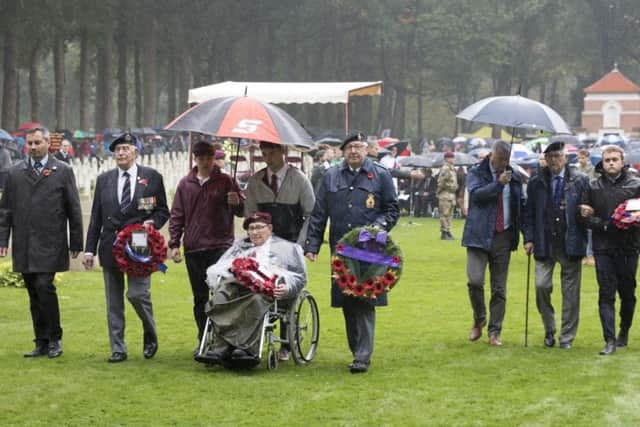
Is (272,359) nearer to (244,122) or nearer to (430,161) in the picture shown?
(244,122)

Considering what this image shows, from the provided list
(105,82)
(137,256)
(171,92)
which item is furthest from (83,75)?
(137,256)

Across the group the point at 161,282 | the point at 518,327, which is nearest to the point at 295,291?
the point at 518,327

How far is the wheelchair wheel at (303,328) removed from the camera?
1008cm

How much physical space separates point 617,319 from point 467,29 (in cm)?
6610

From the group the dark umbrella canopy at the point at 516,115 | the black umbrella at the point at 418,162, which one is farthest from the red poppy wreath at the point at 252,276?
the black umbrella at the point at 418,162

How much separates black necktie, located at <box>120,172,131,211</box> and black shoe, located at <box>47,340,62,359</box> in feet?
4.04

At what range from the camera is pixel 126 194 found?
10.5m

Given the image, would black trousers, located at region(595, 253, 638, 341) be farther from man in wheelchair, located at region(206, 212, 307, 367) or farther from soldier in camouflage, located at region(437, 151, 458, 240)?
soldier in camouflage, located at region(437, 151, 458, 240)

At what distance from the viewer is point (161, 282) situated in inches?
647

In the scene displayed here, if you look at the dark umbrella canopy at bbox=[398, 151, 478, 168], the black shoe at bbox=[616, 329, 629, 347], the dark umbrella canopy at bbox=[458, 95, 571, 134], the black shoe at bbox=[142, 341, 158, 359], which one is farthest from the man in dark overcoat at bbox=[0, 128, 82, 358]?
the dark umbrella canopy at bbox=[398, 151, 478, 168]

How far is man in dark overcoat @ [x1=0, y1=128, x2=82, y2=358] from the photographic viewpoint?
1055 centimetres

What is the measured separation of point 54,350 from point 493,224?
3.71 m

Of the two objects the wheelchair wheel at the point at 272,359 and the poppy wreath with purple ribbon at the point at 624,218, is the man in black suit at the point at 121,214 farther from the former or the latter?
the poppy wreath with purple ribbon at the point at 624,218

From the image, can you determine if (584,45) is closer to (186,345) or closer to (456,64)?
(456,64)
